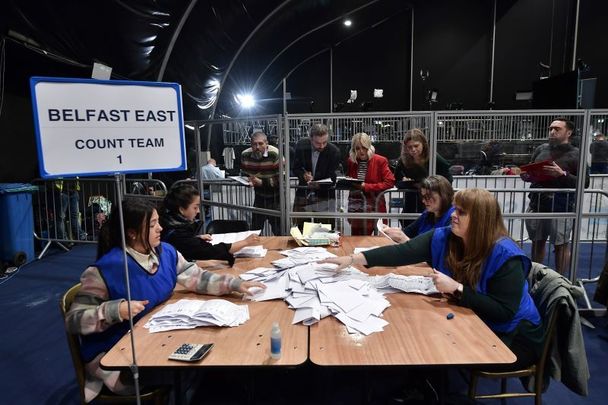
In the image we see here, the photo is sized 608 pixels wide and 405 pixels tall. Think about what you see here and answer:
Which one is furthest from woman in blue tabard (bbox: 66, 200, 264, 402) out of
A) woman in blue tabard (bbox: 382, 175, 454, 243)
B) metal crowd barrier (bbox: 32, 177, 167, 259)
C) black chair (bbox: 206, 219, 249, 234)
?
metal crowd barrier (bbox: 32, 177, 167, 259)

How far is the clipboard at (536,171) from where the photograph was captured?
354 centimetres

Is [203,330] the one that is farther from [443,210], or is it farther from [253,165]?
[253,165]

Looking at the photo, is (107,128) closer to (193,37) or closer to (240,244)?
(240,244)

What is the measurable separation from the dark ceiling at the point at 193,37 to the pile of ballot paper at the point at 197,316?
10.2ft

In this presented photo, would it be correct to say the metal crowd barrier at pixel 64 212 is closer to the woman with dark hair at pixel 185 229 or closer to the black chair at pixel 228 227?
the black chair at pixel 228 227

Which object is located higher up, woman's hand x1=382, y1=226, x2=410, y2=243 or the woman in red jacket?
the woman in red jacket

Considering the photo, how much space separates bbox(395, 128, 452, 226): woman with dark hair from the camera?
11.2 feet

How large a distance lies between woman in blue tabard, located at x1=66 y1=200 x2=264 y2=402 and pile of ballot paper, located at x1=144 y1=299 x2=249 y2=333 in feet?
0.31

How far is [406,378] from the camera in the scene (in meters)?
2.49

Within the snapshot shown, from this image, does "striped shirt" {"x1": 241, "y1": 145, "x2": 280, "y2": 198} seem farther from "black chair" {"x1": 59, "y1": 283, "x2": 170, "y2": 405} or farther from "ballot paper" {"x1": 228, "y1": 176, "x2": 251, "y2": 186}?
"black chair" {"x1": 59, "y1": 283, "x2": 170, "y2": 405}

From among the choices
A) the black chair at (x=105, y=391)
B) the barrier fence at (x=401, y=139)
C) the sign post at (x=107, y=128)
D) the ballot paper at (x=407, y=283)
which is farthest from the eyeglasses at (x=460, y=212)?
the barrier fence at (x=401, y=139)

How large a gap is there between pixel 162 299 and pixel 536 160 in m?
3.55

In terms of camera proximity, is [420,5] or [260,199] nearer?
[260,199]

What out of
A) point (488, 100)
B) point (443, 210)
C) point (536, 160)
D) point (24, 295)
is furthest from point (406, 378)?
point (488, 100)
